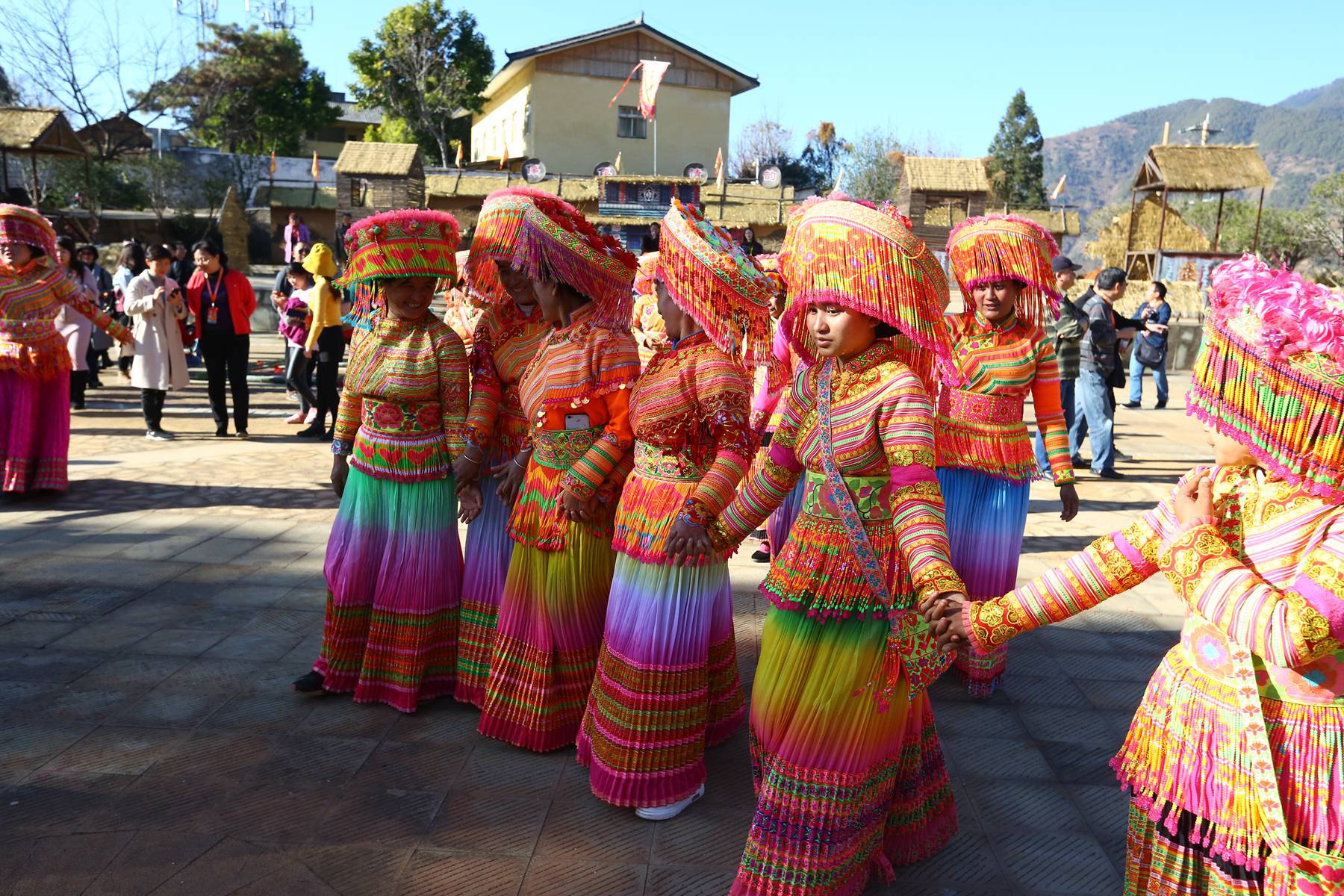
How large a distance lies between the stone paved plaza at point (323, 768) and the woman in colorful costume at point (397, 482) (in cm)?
21

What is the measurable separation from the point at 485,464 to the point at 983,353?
245 cm

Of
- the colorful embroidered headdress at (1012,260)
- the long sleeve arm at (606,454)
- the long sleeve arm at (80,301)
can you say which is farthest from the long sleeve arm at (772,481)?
the long sleeve arm at (80,301)

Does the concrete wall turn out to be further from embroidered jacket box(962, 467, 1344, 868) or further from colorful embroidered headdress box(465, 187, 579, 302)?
embroidered jacket box(962, 467, 1344, 868)

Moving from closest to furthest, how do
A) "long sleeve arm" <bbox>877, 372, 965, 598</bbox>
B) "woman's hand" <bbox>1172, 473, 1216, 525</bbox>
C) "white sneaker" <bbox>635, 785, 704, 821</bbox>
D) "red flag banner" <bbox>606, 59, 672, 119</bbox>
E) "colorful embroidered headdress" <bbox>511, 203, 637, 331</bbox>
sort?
"woman's hand" <bbox>1172, 473, 1216, 525</bbox> < "long sleeve arm" <bbox>877, 372, 965, 598</bbox> < "white sneaker" <bbox>635, 785, 704, 821</bbox> < "colorful embroidered headdress" <bbox>511, 203, 637, 331</bbox> < "red flag banner" <bbox>606, 59, 672, 119</bbox>

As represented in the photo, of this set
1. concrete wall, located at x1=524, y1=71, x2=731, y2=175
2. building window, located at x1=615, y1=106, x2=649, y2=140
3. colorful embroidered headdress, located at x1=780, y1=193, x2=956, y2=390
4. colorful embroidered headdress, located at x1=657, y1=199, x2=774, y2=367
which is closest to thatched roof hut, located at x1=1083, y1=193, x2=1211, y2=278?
concrete wall, located at x1=524, y1=71, x2=731, y2=175

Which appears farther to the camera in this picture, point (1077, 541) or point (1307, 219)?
point (1307, 219)

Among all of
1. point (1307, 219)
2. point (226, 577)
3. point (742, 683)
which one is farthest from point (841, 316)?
point (1307, 219)

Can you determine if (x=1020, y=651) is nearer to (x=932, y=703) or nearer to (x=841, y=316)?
(x=932, y=703)

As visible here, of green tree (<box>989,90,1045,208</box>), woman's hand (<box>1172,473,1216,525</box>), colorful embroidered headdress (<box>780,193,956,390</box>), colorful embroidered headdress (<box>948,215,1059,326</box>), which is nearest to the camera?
woman's hand (<box>1172,473,1216,525</box>)

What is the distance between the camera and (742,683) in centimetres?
460

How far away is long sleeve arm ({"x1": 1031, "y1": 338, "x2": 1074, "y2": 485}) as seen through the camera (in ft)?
14.9

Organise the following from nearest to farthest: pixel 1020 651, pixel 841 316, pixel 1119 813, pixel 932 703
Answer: pixel 841 316 → pixel 1119 813 → pixel 932 703 → pixel 1020 651

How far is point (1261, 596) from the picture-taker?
1.89 m

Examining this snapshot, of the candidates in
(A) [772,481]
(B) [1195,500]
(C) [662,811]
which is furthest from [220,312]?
(B) [1195,500]
